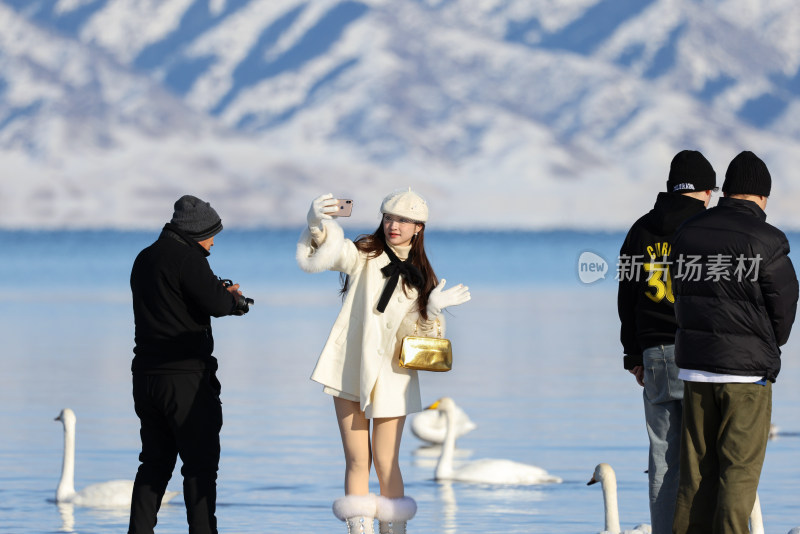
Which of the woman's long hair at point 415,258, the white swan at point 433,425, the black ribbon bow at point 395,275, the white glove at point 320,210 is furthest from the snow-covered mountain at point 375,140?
the white glove at point 320,210

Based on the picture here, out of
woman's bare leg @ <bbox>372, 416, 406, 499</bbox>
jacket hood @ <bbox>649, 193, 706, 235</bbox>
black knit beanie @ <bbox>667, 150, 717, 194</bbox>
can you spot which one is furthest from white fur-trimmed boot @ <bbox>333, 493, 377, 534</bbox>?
black knit beanie @ <bbox>667, 150, 717, 194</bbox>

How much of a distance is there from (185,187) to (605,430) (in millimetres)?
151712

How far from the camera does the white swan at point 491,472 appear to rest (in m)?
9.98

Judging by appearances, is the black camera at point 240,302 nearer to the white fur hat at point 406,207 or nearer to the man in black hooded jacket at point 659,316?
the white fur hat at point 406,207

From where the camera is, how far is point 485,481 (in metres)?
10.2

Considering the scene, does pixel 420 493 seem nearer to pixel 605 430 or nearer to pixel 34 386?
pixel 605 430

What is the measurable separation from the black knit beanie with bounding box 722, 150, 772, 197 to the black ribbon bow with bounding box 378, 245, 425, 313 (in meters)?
1.52

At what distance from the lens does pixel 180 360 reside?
6.09m

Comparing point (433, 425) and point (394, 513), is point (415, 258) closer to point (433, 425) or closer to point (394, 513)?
point (394, 513)

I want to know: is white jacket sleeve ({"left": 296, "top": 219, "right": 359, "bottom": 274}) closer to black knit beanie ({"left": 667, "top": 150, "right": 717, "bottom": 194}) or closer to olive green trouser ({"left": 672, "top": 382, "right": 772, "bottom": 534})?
black knit beanie ({"left": 667, "top": 150, "right": 717, "bottom": 194})

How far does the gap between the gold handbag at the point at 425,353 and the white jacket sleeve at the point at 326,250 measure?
46cm

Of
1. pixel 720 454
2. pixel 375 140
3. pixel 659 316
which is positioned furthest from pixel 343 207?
pixel 375 140

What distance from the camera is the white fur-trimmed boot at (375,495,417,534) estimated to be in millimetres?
6500

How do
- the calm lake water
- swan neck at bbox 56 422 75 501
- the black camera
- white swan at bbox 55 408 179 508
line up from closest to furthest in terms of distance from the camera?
the black camera
the calm lake water
white swan at bbox 55 408 179 508
swan neck at bbox 56 422 75 501
